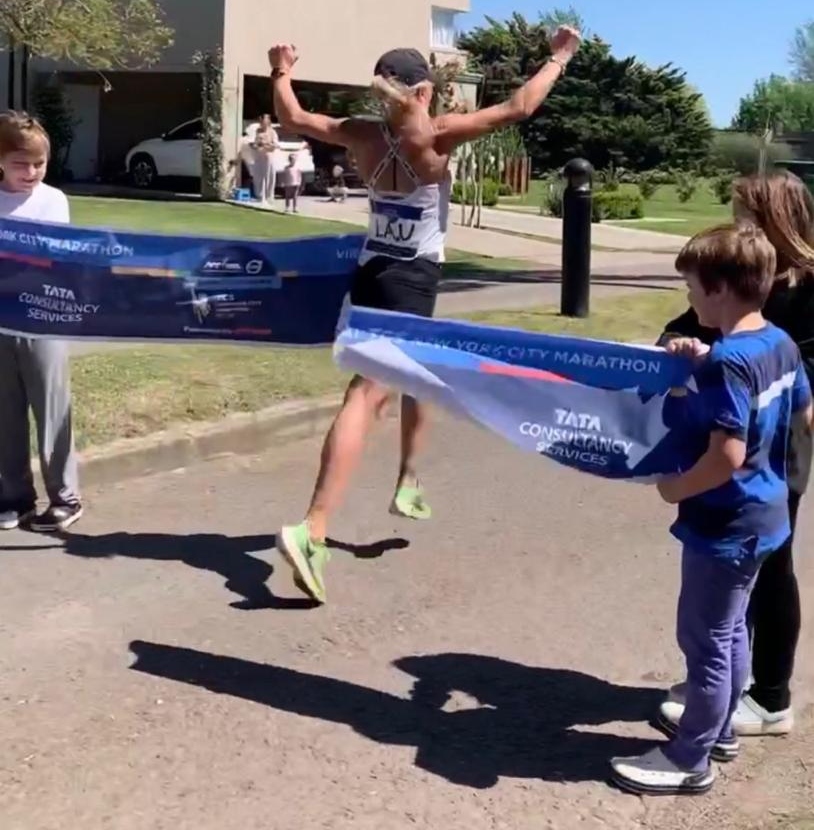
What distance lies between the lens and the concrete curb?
6.84 m

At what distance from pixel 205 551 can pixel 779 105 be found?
79.5m

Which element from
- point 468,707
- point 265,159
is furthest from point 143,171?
point 468,707

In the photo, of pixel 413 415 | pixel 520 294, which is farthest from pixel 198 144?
pixel 413 415

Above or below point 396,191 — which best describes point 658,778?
below

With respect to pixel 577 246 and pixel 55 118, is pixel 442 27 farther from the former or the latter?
pixel 577 246

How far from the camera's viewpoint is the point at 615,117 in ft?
179

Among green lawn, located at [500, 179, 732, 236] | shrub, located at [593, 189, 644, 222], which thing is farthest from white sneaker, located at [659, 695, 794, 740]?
shrub, located at [593, 189, 644, 222]

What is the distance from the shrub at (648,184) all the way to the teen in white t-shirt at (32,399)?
34192 millimetres

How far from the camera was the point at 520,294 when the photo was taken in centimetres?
1434

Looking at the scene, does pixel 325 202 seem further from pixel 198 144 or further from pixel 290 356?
pixel 290 356

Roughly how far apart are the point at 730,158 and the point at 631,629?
50985 millimetres

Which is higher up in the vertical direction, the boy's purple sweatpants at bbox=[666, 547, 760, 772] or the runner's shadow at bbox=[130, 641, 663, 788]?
the boy's purple sweatpants at bbox=[666, 547, 760, 772]

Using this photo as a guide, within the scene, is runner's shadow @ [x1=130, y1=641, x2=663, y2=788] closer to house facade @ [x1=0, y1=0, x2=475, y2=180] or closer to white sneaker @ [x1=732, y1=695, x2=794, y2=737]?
white sneaker @ [x1=732, y1=695, x2=794, y2=737]

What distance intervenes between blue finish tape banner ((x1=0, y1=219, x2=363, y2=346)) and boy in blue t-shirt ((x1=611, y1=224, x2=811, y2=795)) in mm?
2365
